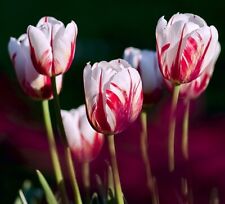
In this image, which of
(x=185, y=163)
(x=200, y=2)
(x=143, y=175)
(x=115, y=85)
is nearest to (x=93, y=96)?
(x=115, y=85)

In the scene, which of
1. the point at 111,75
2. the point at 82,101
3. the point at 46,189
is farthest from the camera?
the point at 82,101

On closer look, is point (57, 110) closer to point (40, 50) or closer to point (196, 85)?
point (40, 50)

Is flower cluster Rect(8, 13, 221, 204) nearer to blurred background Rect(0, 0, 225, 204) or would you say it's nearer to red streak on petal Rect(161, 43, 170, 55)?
red streak on petal Rect(161, 43, 170, 55)

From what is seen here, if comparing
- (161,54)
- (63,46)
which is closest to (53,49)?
(63,46)

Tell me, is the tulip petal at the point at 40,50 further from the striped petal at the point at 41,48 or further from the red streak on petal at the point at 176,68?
the red streak on petal at the point at 176,68

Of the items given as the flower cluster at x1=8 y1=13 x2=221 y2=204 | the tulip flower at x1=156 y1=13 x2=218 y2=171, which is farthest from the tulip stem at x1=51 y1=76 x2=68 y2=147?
the tulip flower at x1=156 y1=13 x2=218 y2=171

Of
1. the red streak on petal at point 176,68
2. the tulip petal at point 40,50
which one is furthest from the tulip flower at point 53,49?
the red streak on petal at point 176,68

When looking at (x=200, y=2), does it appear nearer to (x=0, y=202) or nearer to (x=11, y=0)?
(x=11, y=0)
